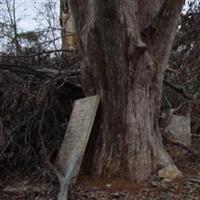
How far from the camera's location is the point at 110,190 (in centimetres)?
471

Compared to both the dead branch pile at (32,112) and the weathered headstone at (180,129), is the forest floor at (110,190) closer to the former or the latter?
the dead branch pile at (32,112)

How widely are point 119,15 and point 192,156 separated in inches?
98.2

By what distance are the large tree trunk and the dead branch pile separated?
2.85 feet

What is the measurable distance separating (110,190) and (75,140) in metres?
0.84

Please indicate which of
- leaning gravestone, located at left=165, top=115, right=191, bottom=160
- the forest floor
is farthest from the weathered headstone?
the forest floor

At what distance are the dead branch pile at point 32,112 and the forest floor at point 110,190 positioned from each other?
16.4 inches

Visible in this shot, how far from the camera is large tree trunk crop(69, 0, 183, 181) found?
4793 millimetres

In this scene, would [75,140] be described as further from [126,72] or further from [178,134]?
[178,134]

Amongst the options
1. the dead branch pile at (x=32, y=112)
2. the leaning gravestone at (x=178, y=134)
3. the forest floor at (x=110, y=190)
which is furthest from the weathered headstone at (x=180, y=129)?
the dead branch pile at (x=32, y=112)

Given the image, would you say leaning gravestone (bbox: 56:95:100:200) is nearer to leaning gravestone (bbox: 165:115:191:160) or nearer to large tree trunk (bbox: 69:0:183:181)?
large tree trunk (bbox: 69:0:183:181)

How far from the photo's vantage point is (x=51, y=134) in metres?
5.89

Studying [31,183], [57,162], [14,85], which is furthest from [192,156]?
[14,85]

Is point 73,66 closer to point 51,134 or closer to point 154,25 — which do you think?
point 51,134

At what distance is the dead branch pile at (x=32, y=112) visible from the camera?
563 cm
